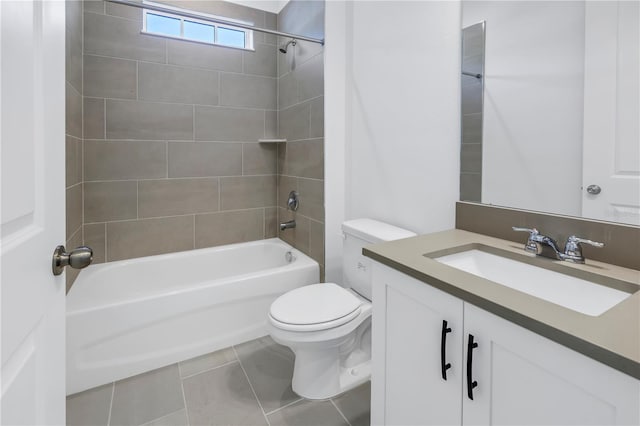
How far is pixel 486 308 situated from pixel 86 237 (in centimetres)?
262

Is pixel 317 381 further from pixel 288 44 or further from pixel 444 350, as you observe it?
pixel 288 44

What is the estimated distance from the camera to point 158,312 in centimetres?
195

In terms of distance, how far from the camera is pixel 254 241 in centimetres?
302

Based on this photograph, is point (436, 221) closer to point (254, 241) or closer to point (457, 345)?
point (457, 345)

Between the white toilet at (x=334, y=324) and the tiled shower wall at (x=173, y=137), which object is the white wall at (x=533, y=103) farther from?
the tiled shower wall at (x=173, y=137)

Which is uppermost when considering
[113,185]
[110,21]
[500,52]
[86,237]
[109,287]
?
[110,21]

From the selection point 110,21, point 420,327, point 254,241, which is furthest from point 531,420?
point 110,21

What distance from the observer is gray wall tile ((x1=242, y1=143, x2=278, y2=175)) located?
2.92 m

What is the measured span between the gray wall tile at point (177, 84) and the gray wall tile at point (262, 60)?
0.30m

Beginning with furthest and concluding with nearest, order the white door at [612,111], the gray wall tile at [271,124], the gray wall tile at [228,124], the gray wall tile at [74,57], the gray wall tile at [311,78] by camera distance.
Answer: the gray wall tile at [271,124] → the gray wall tile at [228,124] → the gray wall tile at [311,78] → the gray wall tile at [74,57] → the white door at [612,111]

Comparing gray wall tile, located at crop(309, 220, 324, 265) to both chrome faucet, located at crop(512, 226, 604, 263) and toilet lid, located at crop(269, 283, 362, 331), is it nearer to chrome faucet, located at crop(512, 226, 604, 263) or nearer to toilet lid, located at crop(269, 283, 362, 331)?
toilet lid, located at crop(269, 283, 362, 331)

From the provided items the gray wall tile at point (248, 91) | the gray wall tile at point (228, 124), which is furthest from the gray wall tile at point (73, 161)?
the gray wall tile at point (248, 91)

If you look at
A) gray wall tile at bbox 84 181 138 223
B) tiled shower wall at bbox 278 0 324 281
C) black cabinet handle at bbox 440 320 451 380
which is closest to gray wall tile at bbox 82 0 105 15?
gray wall tile at bbox 84 181 138 223

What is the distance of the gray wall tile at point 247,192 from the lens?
2.86m
